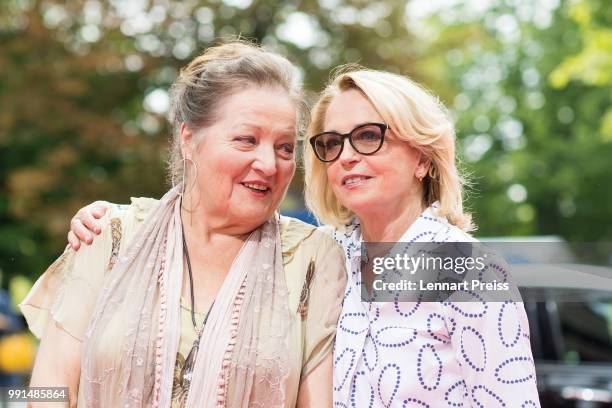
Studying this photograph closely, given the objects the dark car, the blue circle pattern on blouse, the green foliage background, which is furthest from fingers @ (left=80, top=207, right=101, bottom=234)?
the green foliage background

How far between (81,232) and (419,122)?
1155 millimetres

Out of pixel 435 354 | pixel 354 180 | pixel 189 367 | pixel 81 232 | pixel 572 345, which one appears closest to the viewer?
pixel 435 354

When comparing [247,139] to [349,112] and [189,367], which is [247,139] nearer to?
[349,112]

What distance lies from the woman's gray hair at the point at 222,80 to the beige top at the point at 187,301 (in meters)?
0.33

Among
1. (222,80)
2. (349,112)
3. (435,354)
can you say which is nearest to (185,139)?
(222,80)

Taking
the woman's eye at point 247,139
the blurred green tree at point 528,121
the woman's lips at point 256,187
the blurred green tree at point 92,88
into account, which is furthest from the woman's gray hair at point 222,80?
the blurred green tree at point 528,121

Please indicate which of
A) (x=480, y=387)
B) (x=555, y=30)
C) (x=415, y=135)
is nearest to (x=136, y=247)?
(x=415, y=135)

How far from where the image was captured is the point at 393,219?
2.56 meters

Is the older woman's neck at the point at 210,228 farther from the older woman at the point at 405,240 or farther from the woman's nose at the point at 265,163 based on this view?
the older woman at the point at 405,240

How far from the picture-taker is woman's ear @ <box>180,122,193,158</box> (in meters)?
2.69

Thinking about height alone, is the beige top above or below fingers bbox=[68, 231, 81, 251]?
below

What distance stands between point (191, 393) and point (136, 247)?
0.52 metres

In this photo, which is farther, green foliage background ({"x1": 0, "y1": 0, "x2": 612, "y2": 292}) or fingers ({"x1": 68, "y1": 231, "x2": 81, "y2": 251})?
green foliage background ({"x1": 0, "y1": 0, "x2": 612, "y2": 292})

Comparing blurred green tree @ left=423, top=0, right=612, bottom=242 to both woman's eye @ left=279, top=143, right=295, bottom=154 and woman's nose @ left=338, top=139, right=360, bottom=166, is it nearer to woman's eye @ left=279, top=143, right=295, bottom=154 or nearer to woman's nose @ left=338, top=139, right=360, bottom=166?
woman's eye @ left=279, top=143, right=295, bottom=154
